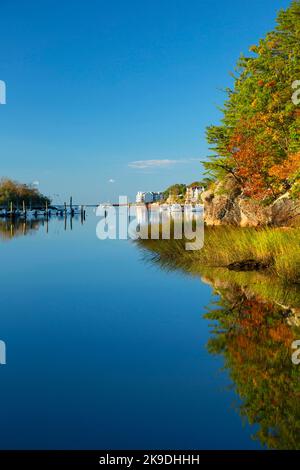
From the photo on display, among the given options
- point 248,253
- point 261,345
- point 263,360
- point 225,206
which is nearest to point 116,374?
point 263,360

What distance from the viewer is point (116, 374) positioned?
821 centimetres

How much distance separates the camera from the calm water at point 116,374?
6051 mm

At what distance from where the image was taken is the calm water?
6.05 metres

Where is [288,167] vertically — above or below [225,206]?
above

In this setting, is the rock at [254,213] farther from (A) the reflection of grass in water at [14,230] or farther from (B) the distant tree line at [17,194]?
(B) the distant tree line at [17,194]

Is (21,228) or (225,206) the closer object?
(225,206)

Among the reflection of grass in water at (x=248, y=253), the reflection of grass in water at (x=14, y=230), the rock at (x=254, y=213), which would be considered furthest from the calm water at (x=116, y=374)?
the reflection of grass in water at (x=14, y=230)

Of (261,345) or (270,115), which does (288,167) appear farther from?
(261,345)

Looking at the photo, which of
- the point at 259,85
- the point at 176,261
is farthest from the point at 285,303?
the point at 259,85

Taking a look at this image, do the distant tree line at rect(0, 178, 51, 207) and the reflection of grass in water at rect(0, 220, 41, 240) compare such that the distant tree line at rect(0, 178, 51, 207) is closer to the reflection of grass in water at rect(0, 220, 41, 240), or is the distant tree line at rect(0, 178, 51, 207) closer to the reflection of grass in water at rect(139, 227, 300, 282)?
the reflection of grass in water at rect(0, 220, 41, 240)

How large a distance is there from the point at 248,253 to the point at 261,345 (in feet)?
34.8

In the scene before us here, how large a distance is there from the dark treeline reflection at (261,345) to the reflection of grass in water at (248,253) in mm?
704

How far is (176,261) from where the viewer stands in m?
22.2
